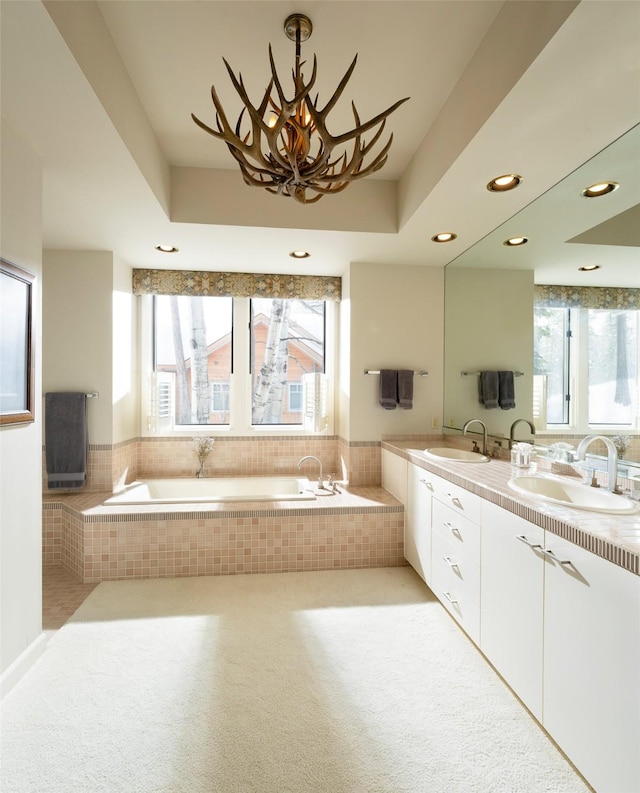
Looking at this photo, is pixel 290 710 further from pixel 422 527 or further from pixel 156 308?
pixel 156 308

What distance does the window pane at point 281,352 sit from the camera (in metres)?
4.20

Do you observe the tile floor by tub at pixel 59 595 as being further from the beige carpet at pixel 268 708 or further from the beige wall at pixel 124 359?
the beige wall at pixel 124 359

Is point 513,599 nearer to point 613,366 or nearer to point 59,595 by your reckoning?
point 613,366

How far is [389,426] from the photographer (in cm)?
375

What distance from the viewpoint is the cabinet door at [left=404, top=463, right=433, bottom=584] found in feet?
8.90

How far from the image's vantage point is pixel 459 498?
2.27 m

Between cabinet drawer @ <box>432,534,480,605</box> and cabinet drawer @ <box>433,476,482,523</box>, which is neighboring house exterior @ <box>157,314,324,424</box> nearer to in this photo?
cabinet drawer @ <box>433,476,482,523</box>

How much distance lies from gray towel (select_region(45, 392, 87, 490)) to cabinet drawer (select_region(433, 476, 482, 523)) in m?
2.67

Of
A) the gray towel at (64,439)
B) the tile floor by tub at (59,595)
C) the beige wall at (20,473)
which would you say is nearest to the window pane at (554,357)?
the beige wall at (20,473)

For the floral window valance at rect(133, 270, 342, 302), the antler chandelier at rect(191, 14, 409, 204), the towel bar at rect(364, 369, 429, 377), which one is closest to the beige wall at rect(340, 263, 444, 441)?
the towel bar at rect(364, 369, 429, 377)

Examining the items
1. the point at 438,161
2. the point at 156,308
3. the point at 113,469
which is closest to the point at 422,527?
the point at 438,161

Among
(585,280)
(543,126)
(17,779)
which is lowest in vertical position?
(17,779)

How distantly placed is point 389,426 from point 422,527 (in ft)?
3.67

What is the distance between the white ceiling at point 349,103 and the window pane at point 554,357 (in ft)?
0.66
